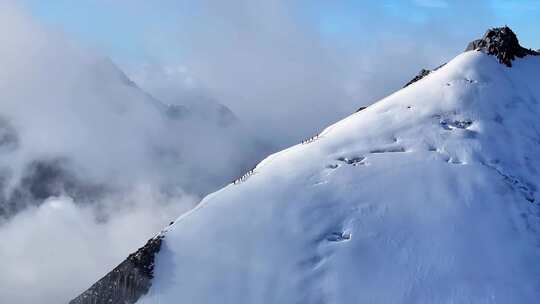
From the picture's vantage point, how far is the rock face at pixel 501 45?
8512 centimetres

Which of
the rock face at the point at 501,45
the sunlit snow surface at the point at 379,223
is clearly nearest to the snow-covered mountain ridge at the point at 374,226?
the sunlit snow surface at the point at 379,223

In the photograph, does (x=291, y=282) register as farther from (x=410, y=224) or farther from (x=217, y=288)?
(x=410, y=224)

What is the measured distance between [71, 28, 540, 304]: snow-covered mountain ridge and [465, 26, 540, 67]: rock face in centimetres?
1571

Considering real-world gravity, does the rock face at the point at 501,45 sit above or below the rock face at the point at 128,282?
above

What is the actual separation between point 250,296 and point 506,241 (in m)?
23.5

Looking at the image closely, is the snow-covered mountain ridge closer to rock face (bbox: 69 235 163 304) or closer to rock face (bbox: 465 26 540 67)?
rock face (bbox: 69 235 163 304)

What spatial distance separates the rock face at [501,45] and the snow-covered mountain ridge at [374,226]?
1571cm

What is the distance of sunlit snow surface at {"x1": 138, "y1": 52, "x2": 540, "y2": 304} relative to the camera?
2071 inches

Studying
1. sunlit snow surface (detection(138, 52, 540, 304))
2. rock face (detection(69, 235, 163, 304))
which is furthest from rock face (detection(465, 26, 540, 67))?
rock face (detection(69, 235, 163, 304))

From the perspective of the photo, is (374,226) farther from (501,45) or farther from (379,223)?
(501,45)

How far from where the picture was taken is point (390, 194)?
6050 cm

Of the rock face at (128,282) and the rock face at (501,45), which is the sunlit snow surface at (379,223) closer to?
the rock face at (128,282)

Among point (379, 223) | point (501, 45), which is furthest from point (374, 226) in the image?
point (501, 45)

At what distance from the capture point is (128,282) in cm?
5528
